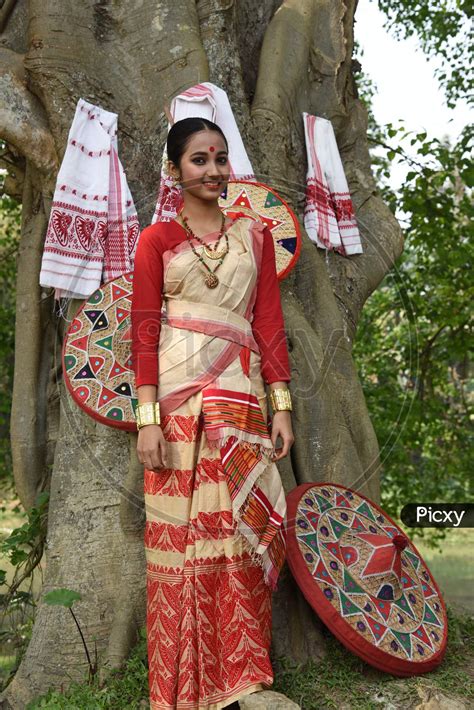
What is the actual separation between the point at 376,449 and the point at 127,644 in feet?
5.02

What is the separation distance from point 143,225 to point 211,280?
127cm

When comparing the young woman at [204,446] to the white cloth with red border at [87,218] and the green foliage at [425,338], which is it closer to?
the white cloth with red border at [87,218]

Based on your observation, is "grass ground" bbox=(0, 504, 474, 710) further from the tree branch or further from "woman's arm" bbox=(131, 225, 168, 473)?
Result: the tree branch

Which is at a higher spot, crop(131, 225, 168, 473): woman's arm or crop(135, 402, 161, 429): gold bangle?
crop(131, 225, 168, 473): woman's arm

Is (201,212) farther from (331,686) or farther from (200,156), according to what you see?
(331,686)

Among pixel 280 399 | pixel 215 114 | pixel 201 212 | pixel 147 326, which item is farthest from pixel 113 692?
pixel 215 114

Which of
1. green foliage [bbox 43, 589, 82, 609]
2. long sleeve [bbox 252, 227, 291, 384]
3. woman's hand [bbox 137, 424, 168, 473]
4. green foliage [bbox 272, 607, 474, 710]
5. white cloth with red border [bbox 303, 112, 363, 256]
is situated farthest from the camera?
white cloth with red border [bbox 303, 112, 363, 256]

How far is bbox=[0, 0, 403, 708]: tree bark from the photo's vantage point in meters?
3.47

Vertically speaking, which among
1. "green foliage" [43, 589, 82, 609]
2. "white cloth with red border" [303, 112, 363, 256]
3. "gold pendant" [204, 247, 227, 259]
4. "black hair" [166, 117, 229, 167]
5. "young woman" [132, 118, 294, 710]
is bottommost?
"green foliage" [43, 589, 82, 609]

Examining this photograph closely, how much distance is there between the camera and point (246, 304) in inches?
110

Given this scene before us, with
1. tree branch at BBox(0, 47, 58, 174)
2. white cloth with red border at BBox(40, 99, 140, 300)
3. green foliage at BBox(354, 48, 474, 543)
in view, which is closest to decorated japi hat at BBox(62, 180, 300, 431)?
white cloth with red border at BBox(40, 99, 140, 300)

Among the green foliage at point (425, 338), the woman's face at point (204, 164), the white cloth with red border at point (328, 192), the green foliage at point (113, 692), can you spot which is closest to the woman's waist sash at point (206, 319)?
the woman's face at point (204, 164)

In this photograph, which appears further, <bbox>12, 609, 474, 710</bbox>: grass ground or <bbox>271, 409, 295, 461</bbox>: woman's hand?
<bbox>12, 609, 474, 710</bbox>: grass ground

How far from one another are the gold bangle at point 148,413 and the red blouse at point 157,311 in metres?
0.07
